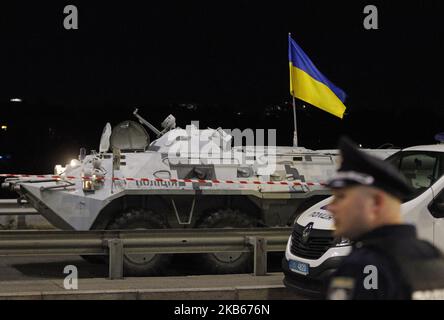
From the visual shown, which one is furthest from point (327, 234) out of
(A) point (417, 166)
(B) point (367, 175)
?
(B) point (367, 175)

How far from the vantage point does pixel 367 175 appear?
110 inches

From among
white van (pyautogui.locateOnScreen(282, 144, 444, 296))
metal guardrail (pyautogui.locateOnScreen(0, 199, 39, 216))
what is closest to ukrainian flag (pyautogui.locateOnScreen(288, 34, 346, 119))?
metal guardrail (pyautogui.locateOnScreen(0, 199, 39, 216))

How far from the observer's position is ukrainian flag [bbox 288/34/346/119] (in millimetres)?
15062

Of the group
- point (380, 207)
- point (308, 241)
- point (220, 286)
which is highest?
point (380, 207)

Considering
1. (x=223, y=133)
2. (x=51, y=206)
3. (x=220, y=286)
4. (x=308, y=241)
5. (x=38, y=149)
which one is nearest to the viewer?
(x=308, y=241)

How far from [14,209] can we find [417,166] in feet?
26.1

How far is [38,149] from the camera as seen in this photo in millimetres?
68250

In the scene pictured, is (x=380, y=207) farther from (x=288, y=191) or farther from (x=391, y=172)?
(x=288, y=191)

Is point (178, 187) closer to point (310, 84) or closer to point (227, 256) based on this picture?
point (227, 256)

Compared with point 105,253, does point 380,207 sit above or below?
above

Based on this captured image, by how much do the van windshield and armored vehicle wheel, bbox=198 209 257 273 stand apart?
2.69 meters

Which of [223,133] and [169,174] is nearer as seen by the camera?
[169,174]

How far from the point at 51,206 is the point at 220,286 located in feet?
9.94
